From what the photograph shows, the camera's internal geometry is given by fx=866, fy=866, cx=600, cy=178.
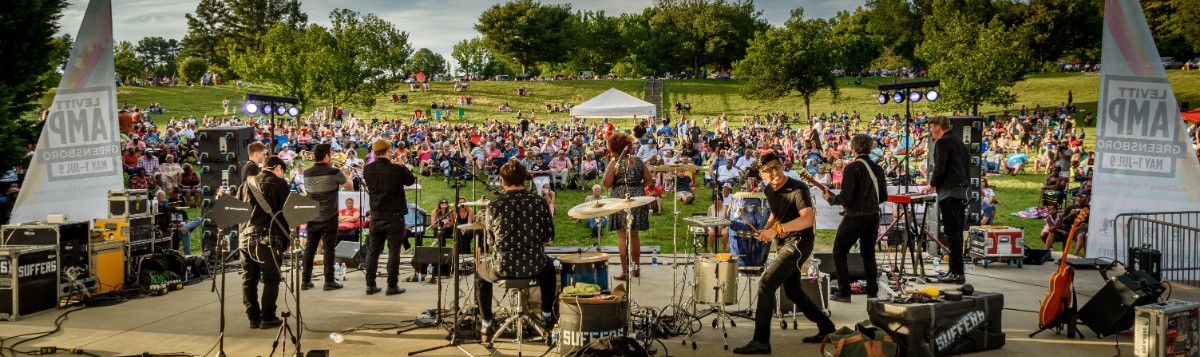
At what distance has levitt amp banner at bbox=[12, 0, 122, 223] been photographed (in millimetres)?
10688

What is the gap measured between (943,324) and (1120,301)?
62.3 inches

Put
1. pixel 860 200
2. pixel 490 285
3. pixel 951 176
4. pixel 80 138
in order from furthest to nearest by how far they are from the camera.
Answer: pixel 80 138 < pixel 951 176 < pixel 860 200 < pixel 490 285

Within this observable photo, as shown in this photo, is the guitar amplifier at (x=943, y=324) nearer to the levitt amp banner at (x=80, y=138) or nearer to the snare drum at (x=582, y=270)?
the snare drum at (x=582, y=270)

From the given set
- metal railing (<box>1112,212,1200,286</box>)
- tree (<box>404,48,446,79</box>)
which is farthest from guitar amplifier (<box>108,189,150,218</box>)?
tree (<box>404,48,446,79</box>)

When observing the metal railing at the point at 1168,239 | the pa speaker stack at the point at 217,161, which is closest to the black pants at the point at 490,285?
the pa speaker stack at the point at 217,161

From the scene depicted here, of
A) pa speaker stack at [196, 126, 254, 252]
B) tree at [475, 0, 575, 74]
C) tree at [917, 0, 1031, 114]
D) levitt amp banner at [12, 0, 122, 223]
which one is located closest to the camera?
levitt amp banner at [12, 0, 122, 223]

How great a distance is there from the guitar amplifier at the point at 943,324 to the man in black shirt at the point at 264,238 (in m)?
4.86

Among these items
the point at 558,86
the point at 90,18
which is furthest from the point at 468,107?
the point at 90,18

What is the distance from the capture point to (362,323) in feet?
25.1

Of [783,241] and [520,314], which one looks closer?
[783,241]

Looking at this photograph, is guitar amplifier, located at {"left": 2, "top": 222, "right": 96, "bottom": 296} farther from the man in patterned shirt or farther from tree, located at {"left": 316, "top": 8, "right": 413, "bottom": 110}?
tree, located at {"left": 316, "top": 8, "right": 413, "bottom": 110}

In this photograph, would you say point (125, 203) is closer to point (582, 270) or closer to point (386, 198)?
point (386, 198)

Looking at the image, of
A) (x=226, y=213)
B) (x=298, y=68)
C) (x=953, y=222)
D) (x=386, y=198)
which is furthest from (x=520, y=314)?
(x=298, y=68)

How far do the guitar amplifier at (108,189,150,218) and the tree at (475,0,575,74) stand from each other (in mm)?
56725
